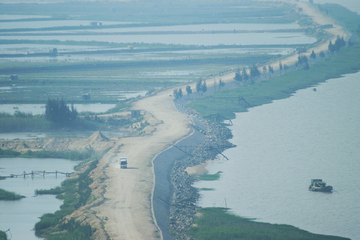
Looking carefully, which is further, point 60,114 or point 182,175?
point 60,114

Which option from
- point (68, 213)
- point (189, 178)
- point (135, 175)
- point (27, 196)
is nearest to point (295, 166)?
point (189, 178)

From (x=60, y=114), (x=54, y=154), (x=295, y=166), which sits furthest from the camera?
(x=60, y=114)

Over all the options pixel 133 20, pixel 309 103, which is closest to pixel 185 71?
pixel 309 103

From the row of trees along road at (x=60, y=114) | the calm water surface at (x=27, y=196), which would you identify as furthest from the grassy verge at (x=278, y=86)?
the calm water surface at (x=27, y=196)

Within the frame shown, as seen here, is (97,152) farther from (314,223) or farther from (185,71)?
(185,71)

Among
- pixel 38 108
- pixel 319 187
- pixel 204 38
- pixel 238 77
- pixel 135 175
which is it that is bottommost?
pixel 38 108

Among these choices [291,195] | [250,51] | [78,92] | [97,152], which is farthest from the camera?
[250,51]

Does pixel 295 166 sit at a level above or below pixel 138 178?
below

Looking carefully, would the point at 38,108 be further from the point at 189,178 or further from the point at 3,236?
the point at 3,236

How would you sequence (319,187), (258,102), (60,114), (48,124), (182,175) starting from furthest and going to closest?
1. (258,102)
2. (48,124)
3. (60,114)
4. (182,175)
5. (319,187)
